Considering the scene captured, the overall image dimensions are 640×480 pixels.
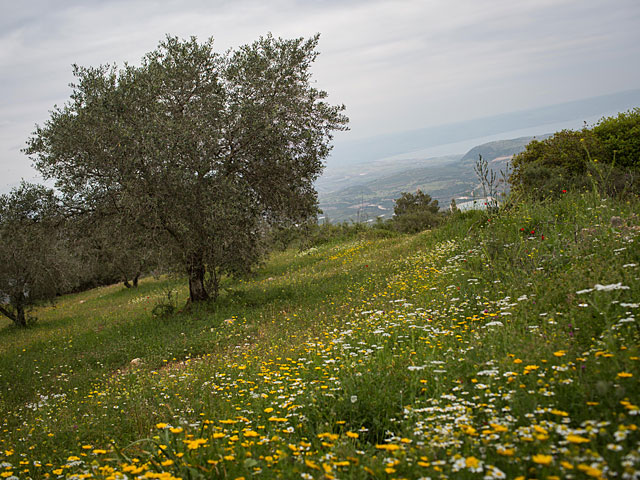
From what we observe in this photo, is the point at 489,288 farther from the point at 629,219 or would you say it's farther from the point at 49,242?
the point at 49,242

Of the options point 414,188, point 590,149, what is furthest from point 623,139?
point 414,188

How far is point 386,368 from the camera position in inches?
195

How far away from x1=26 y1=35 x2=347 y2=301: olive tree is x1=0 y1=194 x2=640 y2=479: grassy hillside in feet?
8.66

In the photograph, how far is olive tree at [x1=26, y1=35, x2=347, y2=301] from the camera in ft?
38.0

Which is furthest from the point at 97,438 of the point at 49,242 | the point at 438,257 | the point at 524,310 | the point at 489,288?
the point at 49,242

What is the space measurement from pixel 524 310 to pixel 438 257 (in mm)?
6353

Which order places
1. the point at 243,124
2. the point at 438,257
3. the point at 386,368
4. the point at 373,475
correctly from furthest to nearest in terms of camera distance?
the point at 243,124 < the point at 438,257 < the point at 386,368 < the point at 373,475

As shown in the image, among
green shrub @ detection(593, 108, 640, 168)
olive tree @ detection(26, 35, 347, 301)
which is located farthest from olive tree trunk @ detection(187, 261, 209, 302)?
green shrub @ detection(593, 108, 640, 168)

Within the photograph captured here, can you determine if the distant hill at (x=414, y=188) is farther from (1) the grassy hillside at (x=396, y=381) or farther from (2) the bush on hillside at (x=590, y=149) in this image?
(1) the grassy hillside at (x=396, y=381)

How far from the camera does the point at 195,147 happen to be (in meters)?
11.8

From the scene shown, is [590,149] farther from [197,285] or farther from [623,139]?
[197,285]

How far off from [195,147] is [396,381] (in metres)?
9.21

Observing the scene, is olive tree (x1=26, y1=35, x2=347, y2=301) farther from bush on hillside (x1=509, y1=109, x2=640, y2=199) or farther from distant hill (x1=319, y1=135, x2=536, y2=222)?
bush on hillside (x1=509, y1=109, x2=640, y2=199)

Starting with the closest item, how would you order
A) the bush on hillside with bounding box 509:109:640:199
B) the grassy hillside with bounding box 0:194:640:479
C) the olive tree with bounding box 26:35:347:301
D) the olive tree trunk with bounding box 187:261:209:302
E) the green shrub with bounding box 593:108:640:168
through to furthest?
the grassy hillside with bounding box 0:194:640:479, the olive tree with bounding box 26:35:347:301, the olive tree trunk with bounding box 187:261:209:302, the bush on hillside with bounding box 509:109:640:199, the green shrub with bounding box 593:108:640:168
